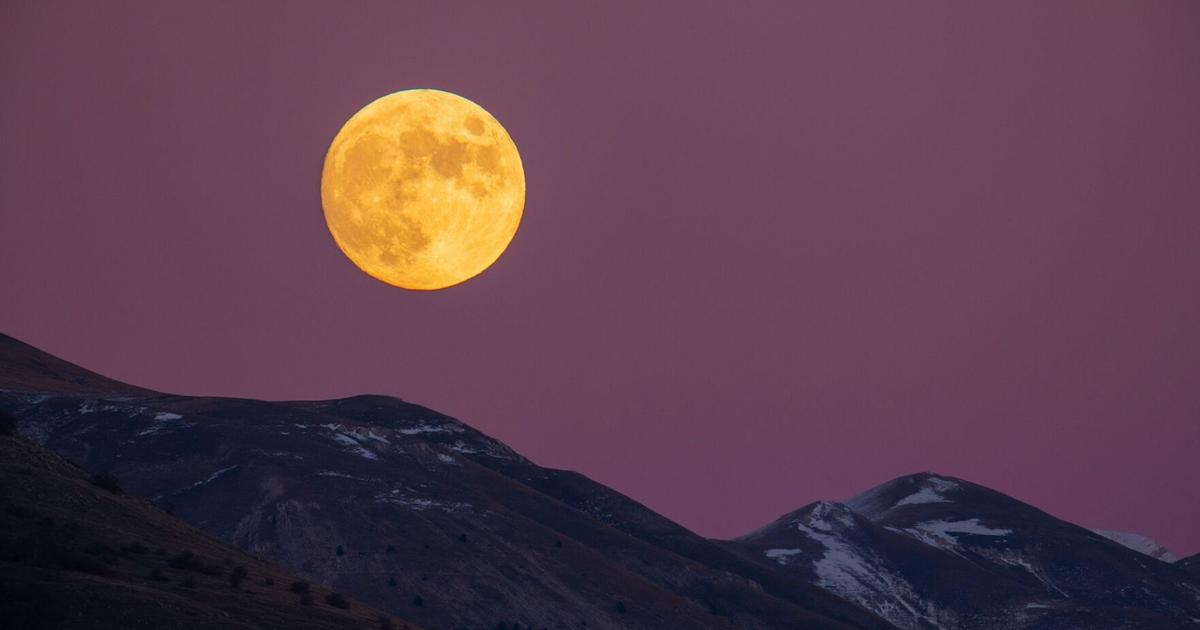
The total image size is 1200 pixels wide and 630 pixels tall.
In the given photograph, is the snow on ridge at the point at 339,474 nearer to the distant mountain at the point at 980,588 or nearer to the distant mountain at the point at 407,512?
the distant mountain at the point at 407,512

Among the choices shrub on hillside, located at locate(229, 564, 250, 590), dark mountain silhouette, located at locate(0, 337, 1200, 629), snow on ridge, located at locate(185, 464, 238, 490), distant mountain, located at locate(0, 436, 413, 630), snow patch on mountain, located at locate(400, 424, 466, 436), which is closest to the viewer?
distant mountain, located at locate(0, 436, 413, 630)

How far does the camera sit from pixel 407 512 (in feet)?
416

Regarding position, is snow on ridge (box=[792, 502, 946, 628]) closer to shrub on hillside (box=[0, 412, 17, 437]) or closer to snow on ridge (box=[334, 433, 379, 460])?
snow on ridge (box=[334, 433, 379, 460])

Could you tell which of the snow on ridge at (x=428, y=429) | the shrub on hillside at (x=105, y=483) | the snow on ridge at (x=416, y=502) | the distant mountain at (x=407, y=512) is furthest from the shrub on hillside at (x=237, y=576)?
the snow on ridge at (x=428, y=429)

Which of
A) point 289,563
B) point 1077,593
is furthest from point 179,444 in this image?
point 1077,593

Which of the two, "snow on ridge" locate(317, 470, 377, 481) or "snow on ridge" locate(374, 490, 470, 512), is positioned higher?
"snow on ridge" locate(317, 470, 377, 481)

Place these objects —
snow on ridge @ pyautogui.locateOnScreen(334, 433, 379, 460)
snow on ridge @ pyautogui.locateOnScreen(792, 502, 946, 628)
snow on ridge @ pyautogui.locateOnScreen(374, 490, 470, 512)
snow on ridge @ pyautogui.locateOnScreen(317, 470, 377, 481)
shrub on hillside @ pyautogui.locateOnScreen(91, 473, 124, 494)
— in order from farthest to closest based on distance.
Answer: snow on ridge @ pyautogui.locateOnScreen(792, 502, 946, 628)
snow on ridge @ pyautogui.locateOnScreen(334, 433, 379, 460)
snow on ridge @ pyautogui.locateOnScreen(317, 470, 377, 481)
snow on ridge @ pyautogui.locateOnScreen(374, 490, 470, 512)
shrub on hillside @ pyautogui.locateOnScreen(91, 473, 124, 494)

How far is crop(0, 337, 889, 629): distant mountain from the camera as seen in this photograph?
114m

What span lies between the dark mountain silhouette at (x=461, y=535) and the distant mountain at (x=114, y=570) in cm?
4131

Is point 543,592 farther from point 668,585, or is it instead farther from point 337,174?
point 337,174

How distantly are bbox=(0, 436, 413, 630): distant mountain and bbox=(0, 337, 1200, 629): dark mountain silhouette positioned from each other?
4131 centimetres

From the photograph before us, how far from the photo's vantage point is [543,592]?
117 meters

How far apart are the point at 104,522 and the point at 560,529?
83.8 m

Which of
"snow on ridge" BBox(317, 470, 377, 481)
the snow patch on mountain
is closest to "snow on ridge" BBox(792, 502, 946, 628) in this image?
the snow patch on mountain
